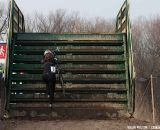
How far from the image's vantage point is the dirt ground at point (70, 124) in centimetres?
1056

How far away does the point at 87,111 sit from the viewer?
12.8 m

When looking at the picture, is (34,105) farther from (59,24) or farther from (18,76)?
(59,24)

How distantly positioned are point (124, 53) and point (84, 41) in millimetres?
1390

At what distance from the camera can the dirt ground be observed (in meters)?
10.6

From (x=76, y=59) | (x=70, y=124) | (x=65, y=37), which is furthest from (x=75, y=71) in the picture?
(x=70, y=124)

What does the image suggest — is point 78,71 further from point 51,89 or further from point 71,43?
point 51,89

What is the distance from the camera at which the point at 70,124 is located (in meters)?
11.0

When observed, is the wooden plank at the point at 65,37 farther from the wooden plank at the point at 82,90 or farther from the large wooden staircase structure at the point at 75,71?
the wooden plank at the point at 82,90

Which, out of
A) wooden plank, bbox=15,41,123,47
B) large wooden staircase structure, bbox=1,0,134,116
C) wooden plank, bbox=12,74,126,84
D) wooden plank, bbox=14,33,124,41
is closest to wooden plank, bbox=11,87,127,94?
large wooden staircase structure, bbox=1,0,134,116

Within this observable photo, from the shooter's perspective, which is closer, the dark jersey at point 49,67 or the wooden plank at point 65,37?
the dark jersey at point 49,67

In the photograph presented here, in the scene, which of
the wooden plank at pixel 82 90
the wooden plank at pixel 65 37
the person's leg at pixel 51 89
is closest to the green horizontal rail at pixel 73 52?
the wooden plank at pixel 65 37

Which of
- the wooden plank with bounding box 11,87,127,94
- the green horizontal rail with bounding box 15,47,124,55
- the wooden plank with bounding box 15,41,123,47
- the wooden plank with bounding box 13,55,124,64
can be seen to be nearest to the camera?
the wooden plank with bounding box 11,87,127,94

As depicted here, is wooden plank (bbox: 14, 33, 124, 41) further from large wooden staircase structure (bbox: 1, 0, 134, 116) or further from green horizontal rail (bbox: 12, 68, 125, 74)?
green horizontal rail (bbox: 12, 68, 125, 74)

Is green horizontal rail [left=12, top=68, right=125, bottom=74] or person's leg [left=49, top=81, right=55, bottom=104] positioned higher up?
green horizontal rail [left=12, top=68, right=125, bottom=74]
